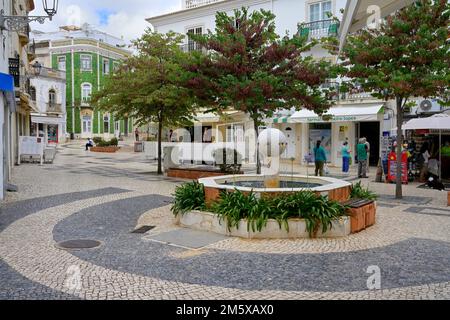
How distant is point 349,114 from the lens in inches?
908

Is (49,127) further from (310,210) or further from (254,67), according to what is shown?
(310,210)

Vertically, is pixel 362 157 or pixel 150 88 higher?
pixel 150 88

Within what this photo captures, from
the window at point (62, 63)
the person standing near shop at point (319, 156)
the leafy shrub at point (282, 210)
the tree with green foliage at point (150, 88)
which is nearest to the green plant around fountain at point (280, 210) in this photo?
the leafy shrub at point (282, 210)

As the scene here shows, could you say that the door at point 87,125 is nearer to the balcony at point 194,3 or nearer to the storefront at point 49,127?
the storefront at point 49,127

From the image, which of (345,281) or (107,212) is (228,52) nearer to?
(107,212)

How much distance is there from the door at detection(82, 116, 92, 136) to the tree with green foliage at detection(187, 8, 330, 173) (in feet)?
136

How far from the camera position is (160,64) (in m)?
16.7

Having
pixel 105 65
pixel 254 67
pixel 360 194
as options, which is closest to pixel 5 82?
pixel 254 67

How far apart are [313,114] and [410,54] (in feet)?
43.0

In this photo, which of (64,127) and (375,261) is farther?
(64,127)

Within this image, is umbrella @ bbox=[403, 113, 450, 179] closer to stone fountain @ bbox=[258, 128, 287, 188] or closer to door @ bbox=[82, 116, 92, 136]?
stone fountain @ bbox=[258, 128, 287, 188]

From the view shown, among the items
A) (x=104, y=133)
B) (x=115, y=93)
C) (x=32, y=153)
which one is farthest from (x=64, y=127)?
(x=115, y=93)

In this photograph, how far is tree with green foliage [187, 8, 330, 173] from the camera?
12945mm

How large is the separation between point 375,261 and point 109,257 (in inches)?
146
